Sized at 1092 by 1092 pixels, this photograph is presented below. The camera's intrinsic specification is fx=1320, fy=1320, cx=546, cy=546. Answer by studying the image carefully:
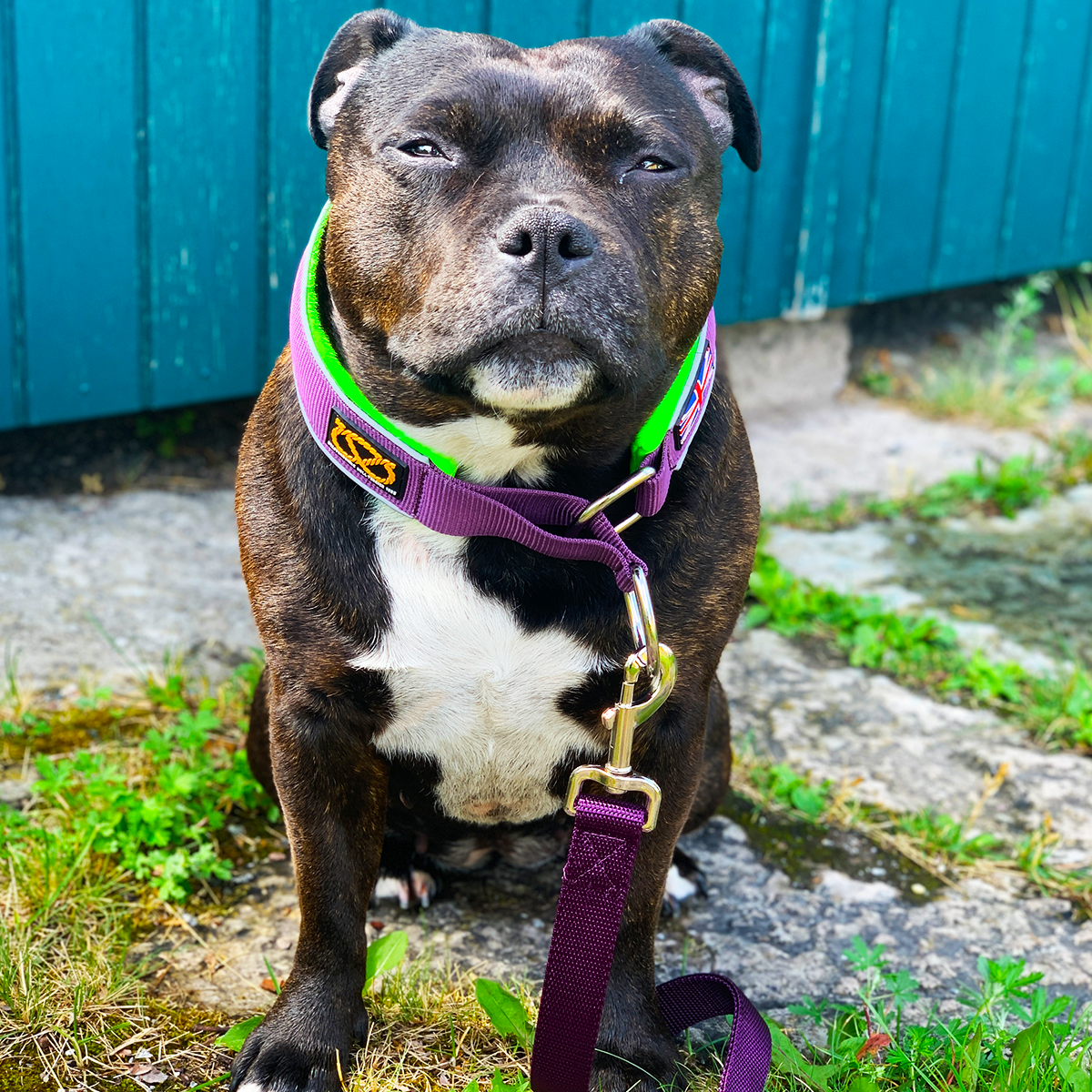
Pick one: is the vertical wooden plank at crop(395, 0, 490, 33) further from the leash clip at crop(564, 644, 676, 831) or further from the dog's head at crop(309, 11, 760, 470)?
the leash clip at crop(564, 644, 676, 831)

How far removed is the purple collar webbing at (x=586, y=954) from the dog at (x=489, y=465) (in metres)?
0.19

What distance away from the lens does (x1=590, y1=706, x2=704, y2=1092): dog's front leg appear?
1.95 meters

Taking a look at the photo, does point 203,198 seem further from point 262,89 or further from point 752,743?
point 752,743

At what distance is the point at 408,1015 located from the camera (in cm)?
203

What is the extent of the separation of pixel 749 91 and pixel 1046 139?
1.88 m

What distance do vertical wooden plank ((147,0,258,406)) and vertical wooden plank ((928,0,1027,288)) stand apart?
106 inches

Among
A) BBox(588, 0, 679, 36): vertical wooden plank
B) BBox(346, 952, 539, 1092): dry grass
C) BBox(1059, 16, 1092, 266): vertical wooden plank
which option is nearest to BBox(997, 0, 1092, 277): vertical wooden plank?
BBox(1059, 16, 1092, 266): vertical wooden plank

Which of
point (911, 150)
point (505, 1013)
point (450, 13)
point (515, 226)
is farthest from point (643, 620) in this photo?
point (911, 150)

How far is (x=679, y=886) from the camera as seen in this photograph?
7.78 ft

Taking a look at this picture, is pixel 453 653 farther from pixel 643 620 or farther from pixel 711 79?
pixel 711 79

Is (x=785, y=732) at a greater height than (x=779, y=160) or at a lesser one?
lesser

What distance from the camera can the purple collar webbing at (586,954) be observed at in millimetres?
1708

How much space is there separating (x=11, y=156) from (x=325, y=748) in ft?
6.66

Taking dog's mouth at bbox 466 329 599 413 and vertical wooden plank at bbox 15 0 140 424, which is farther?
vertical wooden plank at bbox 15 0 140 424
